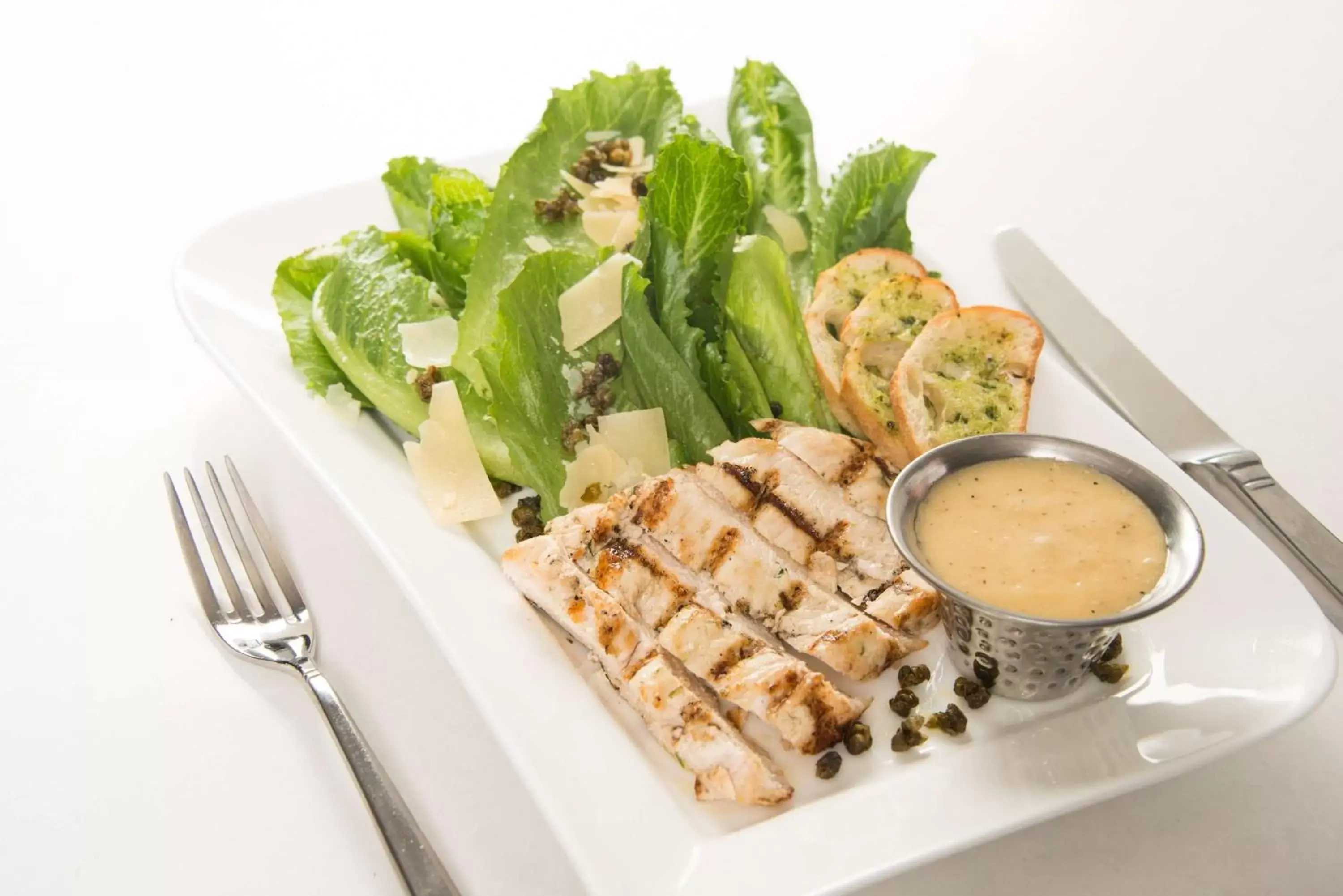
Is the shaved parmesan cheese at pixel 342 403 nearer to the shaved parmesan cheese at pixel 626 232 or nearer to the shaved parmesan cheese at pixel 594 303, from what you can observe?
the shaved parmesan cheese at pixel 594 303

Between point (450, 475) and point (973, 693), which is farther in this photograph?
point (450, 475)

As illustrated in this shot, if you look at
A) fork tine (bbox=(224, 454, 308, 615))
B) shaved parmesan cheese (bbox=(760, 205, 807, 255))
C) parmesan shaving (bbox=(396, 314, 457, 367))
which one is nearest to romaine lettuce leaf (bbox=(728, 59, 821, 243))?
shaved parmesan cheese (bbox=(760, 205, 807, 255))

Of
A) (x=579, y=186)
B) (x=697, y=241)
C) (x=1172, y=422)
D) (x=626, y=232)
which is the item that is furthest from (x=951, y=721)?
(x=579, y=186)

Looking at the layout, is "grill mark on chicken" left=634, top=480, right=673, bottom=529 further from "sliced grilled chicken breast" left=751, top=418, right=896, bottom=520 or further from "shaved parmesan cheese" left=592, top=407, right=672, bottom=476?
"sliced grilled chicken breast" left=751, top=418, right=896, bottom=520

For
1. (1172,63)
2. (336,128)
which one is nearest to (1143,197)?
(1172,63)

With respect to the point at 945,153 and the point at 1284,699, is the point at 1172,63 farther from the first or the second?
the point at 1284,699

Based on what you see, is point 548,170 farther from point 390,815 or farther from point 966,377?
point 390,815
